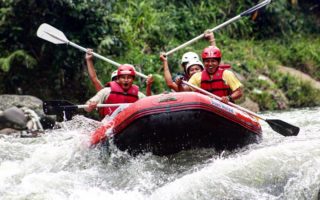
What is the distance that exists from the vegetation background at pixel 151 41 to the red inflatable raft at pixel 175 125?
4.92 metres

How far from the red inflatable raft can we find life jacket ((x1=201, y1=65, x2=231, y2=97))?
102 centimetres

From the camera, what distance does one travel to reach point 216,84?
9.35 m

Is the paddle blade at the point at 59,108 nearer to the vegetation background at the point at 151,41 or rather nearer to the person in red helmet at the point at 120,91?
the person in red helmet at the point at 120,91

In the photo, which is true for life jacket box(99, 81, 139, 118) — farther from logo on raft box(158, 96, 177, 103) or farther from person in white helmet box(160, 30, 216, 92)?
logo on raft box(158, 96, 177, 103)

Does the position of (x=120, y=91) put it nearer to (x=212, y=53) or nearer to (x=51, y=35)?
(x=212, y=53)

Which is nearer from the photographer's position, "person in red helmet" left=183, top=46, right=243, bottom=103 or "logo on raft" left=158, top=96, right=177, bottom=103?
"logo on raft" left=158, top=96, right=177, bottom=103

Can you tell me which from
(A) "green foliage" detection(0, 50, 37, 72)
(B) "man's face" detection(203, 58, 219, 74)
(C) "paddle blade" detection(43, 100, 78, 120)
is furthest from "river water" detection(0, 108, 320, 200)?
(A) "green foliage" detection(0, 50, 37, 72)

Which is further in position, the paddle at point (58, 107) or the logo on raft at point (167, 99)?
the paddle at point (58, 107)

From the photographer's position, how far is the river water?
22.3 feet

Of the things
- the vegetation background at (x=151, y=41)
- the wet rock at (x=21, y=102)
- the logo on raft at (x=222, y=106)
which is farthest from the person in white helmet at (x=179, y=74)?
the wet rock at (x=21, y=102)

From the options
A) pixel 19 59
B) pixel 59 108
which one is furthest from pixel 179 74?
pixel 19 59

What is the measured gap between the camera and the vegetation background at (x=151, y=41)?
13.0 meters

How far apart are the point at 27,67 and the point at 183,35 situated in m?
4.61

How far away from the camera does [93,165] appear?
27.5 ft
